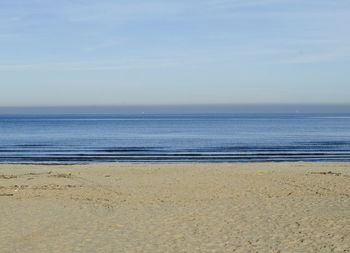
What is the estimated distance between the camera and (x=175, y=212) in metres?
13.1

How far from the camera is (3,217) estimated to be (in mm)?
12344

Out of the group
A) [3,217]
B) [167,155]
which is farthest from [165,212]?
[167,155]

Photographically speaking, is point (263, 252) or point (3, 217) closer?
point (263, 252)

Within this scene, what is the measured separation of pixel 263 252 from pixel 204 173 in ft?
41.7

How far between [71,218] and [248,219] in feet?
16.4

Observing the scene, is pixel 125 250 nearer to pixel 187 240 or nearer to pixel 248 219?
pixel 187 240

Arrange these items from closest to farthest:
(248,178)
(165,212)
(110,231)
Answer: (110,231) < (165,212) < (248,178)

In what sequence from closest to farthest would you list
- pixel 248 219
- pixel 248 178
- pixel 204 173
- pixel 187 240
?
pixel 187 240 < pixel 248 219 < pixel 248 178 < pixel 204 173

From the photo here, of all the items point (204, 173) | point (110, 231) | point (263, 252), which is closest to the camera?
point (263, 252)

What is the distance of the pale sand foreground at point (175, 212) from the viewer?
9.81m

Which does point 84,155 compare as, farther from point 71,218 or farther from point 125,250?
point 125,250

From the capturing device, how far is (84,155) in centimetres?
3541

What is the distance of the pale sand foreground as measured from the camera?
9.81 metres

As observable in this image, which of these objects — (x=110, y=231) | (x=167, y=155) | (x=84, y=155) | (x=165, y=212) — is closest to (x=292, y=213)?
(x=165, y=212)
